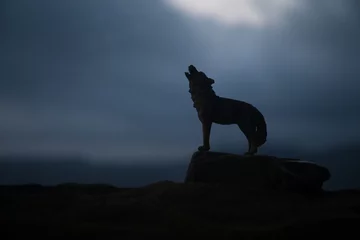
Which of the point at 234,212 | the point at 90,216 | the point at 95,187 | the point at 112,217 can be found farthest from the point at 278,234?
the point at 95,187

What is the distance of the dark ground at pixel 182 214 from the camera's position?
4562 mm

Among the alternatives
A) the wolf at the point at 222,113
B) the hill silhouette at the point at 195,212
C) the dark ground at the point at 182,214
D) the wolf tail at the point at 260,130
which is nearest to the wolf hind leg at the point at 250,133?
the wolf at the point at 222,113

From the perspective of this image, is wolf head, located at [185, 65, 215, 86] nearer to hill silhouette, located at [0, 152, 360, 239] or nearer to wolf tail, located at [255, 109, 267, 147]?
wolf tail, located at [255, 109, 267, 147]

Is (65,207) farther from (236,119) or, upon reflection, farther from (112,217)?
(236,119)

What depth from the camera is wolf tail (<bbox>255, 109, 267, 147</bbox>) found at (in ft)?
30.9

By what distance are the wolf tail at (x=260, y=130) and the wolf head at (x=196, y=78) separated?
62.4 inches

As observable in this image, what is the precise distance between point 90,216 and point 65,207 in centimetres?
103

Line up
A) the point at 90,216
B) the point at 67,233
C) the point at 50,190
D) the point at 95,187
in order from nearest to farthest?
the point at 67,233
the point at 90,216
the point at 50,190
the point at 95,187

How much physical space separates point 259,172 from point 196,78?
10.0ft

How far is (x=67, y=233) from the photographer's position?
14.4 ft

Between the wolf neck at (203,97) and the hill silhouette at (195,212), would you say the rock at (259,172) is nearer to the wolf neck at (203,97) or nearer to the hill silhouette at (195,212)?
the hill silhouette at (195,212)

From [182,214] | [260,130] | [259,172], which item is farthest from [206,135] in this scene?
[182,214]

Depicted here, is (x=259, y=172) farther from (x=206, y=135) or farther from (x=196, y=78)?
(x=196, y=78)

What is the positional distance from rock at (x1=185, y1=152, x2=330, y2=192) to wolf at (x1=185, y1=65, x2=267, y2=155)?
98 cm
